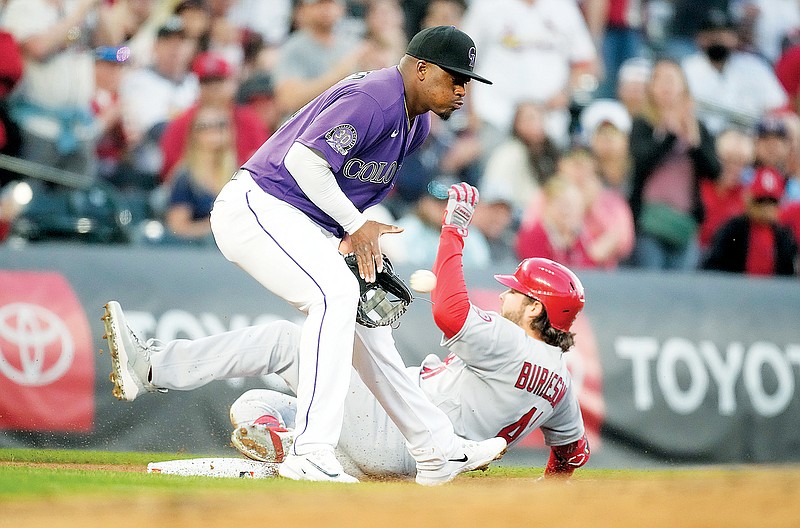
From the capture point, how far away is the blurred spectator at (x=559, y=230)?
8695mm

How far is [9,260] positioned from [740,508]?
182 inches

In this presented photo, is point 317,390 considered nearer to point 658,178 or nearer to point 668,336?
point 668,336

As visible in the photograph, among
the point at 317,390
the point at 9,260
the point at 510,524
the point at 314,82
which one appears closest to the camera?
the point at 510,524

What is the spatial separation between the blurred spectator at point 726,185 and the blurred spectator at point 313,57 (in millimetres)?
3497

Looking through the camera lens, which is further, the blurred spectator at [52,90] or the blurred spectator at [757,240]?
the blurred spectator at [757,240]

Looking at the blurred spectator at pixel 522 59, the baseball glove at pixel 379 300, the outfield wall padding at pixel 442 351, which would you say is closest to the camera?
the baseball glove at pixel 379 300

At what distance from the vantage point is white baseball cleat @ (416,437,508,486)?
16.0 feet

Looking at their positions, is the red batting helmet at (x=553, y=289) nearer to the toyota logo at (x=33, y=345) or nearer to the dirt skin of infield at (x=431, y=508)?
the dirt skin of infield at (x=431, y=508)

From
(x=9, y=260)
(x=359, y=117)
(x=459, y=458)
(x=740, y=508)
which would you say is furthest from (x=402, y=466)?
(x=9, y=260)

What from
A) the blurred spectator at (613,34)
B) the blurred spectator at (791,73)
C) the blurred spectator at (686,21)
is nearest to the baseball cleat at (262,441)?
the blurred spectator at (613,34)

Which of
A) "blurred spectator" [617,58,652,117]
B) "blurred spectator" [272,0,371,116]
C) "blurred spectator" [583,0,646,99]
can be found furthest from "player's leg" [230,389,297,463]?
"blurred spectator" [583,0,646,99]

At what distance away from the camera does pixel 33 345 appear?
636cm

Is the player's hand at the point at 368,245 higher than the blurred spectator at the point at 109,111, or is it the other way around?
the player's hand at the point at 368,245

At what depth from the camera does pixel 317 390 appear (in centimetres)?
437
